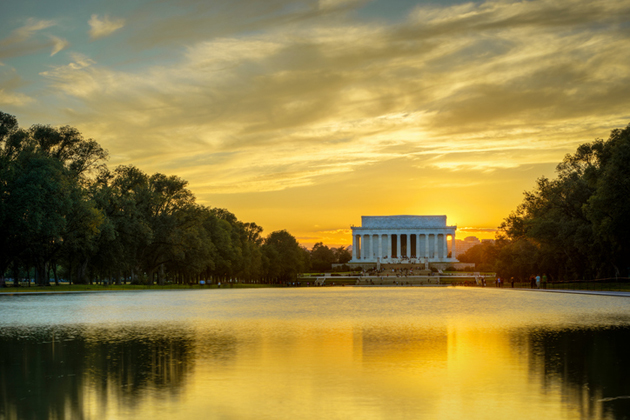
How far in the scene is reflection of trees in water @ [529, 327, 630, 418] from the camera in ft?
30.4

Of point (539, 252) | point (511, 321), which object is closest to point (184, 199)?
point (539, 252)

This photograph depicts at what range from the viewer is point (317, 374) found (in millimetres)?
11594

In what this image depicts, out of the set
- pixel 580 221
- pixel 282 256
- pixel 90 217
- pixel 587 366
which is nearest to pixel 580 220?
pixel 580 221

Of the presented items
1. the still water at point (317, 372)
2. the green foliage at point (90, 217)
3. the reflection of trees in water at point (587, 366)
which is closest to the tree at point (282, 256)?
the green foliage at point (90, 217)

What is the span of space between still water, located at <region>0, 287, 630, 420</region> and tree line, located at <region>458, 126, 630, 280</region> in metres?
A: 33.5

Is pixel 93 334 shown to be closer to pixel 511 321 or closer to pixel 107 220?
pixel 511 321

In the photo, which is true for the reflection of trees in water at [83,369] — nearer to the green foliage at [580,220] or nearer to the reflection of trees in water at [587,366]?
the reflection of trees in water at [587,366]

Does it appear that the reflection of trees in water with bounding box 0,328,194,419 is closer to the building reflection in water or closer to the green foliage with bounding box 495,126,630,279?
the building reflection in water

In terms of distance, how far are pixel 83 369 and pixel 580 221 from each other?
63824 mm

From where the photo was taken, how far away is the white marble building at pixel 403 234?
171375 mm

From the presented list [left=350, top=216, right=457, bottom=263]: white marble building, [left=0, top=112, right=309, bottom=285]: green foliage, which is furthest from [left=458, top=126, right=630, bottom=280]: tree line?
[left=350, top=216, right=457, bottom=263]: white marble building

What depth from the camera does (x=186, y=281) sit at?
109 m

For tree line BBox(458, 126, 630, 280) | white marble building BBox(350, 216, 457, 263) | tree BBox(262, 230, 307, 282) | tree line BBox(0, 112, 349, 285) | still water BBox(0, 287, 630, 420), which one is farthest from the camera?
white marble building BBox(350, 216, 457, 263)

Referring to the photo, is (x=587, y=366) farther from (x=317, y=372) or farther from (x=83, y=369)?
(x=83, y=369)
